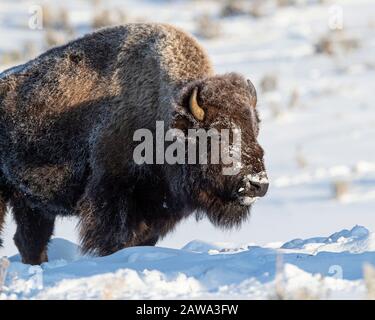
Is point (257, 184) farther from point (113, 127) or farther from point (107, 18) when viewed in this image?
point (107, 18)

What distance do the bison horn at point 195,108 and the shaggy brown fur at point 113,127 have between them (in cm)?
4

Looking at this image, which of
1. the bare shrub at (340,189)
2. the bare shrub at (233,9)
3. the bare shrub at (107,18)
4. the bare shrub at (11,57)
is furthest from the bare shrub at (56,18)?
the bare shrub at (340,189)

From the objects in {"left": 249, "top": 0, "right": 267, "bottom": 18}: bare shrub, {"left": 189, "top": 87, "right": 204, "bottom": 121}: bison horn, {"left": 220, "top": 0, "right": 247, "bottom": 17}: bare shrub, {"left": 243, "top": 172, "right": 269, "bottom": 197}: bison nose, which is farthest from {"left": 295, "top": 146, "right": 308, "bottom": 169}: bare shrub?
{"left": 220, "top": 0, "right": 247, "bottom": 17}: bare shrub

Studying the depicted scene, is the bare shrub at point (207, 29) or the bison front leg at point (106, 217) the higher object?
the bare shrub at point (207, 29)

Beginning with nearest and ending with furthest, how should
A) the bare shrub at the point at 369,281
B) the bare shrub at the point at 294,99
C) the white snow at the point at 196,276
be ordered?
1. the bare shrub at the point at 369,281
2. the white snow at the point at 196,276
3. the bare shrub at the point at 294,99

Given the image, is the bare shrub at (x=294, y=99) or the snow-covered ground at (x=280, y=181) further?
the bare shrub at (x=294, y=99)

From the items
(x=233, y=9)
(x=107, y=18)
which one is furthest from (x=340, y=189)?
(x=233, y=9)

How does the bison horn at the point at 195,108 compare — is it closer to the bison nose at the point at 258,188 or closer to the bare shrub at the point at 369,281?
the bison nose at the point at 258,188

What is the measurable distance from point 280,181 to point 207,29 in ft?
24.3

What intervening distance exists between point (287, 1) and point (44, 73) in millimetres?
15171

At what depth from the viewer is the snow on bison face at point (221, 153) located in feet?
19.0

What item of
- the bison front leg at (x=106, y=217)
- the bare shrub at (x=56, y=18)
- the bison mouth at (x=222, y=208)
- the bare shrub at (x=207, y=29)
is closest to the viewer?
the bison mouth at (x=222, y=208)

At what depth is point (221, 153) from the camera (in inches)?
233

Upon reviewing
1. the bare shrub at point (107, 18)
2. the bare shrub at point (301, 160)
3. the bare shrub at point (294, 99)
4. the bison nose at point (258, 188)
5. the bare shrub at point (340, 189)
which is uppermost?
the bare shrub at point (107, 18)
